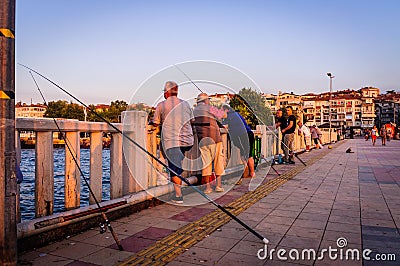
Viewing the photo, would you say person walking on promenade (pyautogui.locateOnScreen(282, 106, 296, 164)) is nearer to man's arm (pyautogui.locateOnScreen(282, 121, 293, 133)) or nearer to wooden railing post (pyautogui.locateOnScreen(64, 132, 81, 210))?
man's arm (pyautogui.locateOnScreen(282, 121, 293, 133))

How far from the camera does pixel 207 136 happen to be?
705 centimetres

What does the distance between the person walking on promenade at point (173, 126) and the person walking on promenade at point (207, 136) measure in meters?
0.90

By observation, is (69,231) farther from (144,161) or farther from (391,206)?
(391,206)

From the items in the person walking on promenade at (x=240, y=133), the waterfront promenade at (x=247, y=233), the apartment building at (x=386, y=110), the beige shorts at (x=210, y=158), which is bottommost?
the waterfront promenade at (x=247, y=233)

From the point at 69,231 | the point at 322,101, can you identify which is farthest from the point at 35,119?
the point at 322,101

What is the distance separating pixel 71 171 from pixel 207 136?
3.21 metres

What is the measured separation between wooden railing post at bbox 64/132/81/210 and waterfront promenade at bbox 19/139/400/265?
17.2 inches

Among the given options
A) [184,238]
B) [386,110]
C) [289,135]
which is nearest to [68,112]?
[184,238]

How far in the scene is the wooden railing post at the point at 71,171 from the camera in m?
4.32

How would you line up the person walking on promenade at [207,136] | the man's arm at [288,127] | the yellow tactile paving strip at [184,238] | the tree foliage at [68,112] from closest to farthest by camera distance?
the yellow tactile paving strip at [184,238] → the tree foliage at [68,112] → the person walking on promenade at [207,136] → the man's arm at [288,127]

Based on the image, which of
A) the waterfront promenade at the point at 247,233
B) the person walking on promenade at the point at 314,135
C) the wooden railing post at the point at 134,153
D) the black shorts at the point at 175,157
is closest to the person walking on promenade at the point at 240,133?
the waterfront promenade at the point at 247,233

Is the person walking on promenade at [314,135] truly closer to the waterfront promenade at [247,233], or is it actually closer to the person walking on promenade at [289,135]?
the person walking on promenade at [289,135]

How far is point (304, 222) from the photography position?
490 cm

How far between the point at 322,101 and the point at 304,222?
144 metres
